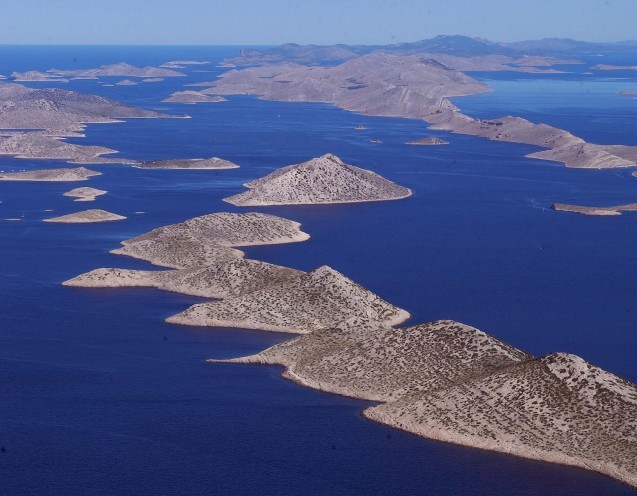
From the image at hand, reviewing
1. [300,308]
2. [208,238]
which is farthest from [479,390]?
[208,238]

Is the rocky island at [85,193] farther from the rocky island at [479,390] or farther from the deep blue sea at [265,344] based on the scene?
the rocky island at [479,390]

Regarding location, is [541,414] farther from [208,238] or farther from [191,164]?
[191,164]

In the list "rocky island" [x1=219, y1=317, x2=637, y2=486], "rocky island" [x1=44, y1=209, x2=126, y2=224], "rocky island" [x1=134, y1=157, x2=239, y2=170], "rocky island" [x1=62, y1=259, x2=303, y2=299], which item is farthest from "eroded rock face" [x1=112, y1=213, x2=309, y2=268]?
"rocky island" [x1=134, y1=157, x2=239, y2=170]

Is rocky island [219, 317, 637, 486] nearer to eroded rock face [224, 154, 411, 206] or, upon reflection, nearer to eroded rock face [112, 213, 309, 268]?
eroded rock face [112, 213, 309, 268]

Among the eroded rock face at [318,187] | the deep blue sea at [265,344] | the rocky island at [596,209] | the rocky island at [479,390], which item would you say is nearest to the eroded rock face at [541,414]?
the rocky island at [479,390]

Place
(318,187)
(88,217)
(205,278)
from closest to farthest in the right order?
(205,278)
(88,217)
(318,187)

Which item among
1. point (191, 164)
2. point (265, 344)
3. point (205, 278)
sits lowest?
point (191, 164)
